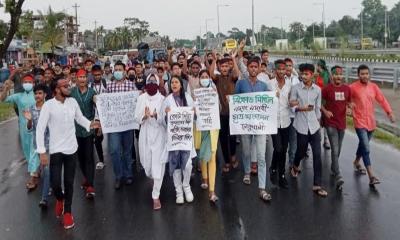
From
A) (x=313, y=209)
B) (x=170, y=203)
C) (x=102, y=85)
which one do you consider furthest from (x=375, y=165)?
(x=102, y=85)

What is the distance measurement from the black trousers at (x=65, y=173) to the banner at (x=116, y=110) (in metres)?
1.47

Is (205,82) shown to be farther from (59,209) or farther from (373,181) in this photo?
(373,181)

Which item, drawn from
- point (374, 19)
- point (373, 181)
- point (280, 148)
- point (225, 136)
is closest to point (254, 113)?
point (280, 148)

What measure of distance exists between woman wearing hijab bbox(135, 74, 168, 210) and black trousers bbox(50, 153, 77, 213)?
3.34ft

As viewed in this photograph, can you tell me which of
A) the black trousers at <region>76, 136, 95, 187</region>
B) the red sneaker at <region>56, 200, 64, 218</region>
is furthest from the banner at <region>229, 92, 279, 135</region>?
the red sneaker at <region>56, 200, 64, 218</region>

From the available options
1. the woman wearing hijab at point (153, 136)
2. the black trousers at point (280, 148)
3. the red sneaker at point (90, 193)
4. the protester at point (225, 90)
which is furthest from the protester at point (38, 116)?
the black trousers at point (280, 148)

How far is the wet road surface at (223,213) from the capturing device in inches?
217

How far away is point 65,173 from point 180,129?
1.58 meters

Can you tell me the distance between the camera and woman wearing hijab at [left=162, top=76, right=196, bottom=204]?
650cm

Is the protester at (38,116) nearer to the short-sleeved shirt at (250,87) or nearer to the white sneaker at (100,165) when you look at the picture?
the white sneaker at (100,165)

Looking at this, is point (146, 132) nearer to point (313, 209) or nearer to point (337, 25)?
point (313, 209)

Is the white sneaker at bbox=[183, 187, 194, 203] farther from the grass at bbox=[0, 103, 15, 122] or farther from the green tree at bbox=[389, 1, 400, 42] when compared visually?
the green tree at bbox=[389, 1, 400, 42]

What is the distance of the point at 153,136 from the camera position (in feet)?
21.4

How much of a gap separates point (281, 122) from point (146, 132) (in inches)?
81.2
